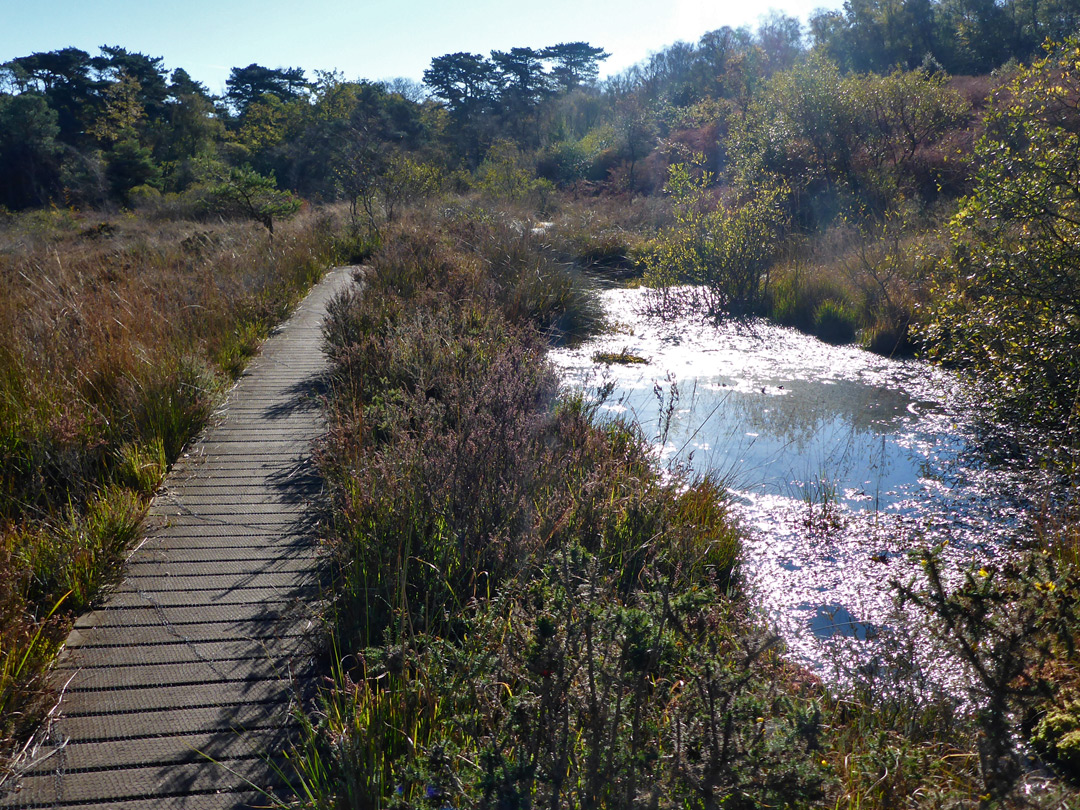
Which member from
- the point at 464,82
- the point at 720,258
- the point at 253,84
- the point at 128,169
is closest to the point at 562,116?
the point at 464,82

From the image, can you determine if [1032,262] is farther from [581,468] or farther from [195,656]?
[195,656]

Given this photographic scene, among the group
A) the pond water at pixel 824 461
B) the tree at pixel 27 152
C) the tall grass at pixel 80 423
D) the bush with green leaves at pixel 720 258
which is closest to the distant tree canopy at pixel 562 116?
the tree at pixel 27 152

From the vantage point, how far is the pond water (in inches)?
163

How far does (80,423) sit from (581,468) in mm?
2883

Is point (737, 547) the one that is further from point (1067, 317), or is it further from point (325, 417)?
point (1067, 317)

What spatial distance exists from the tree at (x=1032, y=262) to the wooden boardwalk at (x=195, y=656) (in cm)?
552

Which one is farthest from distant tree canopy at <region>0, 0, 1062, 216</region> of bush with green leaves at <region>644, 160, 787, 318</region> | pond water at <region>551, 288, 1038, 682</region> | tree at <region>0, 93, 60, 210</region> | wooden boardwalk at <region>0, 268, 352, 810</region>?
wooden boardwalk at <region>0, 268, 352, 810</region>

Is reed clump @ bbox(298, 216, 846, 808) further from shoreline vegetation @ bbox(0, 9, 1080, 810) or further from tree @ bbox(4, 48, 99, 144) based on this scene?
tree @ bbox(4, 48, 99, 144)

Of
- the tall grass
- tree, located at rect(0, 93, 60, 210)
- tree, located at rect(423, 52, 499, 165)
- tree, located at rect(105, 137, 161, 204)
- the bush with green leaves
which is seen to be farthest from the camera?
tree, located at rect(423, 52, 499, 165)

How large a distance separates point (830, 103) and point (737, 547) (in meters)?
14.5

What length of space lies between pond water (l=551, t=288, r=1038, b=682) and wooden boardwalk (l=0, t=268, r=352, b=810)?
2251 millimetres

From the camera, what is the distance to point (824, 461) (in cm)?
606

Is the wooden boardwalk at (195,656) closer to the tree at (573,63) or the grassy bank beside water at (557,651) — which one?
the grassy bank beside water at (557,651)

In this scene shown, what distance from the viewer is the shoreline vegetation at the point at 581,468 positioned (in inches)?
70.4
